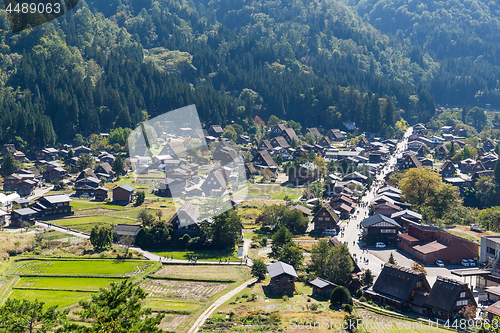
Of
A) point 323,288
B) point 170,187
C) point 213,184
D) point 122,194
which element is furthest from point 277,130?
point 323,288

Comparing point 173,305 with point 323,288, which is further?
point 323,288

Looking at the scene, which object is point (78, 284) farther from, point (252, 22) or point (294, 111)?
point (252, 22)

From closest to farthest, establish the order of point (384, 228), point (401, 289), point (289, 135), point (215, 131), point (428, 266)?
point (401, 289), point (428, 266), point (384, 228), point (215, 131), point (289, 135)

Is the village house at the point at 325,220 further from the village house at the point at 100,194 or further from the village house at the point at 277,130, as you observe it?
the village house at the point at 277,130

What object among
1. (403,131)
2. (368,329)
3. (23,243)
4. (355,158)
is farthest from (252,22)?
(368,329)

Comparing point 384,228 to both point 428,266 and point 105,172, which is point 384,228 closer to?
point 428,266

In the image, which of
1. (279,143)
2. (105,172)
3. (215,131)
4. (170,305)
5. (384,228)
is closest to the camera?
(170,305)

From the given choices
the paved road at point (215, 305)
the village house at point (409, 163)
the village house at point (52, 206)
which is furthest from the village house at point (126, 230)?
the village house at point (409, 163)

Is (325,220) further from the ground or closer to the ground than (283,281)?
closer to the ground
